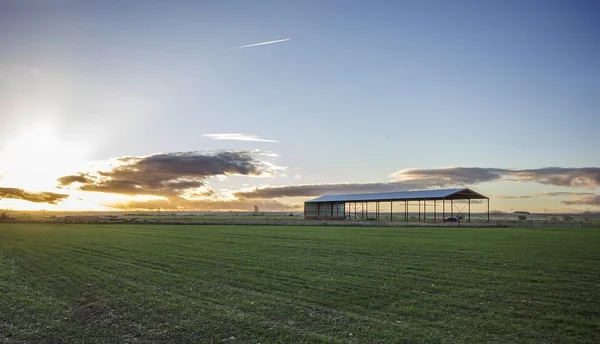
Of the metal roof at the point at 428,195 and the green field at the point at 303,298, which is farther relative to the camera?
the metal roof at the point at 428,195

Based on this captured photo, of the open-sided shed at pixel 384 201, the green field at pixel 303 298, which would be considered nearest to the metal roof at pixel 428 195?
the open-sided shed at pixel 384 201

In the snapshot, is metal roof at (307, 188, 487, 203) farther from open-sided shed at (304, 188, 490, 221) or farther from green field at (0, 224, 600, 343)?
green field at (0, 224, 600, 343)

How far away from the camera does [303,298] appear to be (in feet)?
57.3

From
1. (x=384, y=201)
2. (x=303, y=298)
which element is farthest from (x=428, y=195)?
(x=303, y=298)

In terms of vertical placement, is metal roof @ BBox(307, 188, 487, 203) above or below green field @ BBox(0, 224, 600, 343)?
above

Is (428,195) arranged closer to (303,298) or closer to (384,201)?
(384,201)

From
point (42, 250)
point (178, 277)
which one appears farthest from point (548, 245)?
point (42, 250)

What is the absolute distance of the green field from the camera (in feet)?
44.6

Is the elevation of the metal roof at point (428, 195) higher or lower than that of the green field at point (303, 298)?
higher

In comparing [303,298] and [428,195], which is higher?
[428,195]

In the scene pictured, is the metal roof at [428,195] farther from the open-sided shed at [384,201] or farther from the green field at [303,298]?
the green field at [303,298]

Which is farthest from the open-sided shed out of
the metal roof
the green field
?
the green field

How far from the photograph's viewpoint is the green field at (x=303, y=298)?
44.6ft

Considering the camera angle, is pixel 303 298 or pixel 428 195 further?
pixel 428 195
